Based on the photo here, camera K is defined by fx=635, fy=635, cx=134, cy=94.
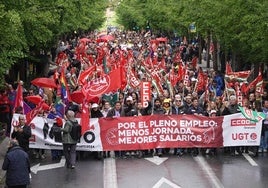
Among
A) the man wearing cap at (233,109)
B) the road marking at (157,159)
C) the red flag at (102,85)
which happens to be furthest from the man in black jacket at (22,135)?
the man wearing cap at (233,109)

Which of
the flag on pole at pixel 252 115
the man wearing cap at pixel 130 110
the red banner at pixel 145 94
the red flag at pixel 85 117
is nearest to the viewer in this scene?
the red flag at pixel 85 117

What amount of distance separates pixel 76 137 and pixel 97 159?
1.61 m

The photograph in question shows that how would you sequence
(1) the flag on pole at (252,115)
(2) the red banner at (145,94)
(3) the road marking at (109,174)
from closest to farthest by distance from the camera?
1. (3) the road marking at (109,174)
2. (1) the flag on pole at (252,115)
3. (2) the red banner at (145,94)

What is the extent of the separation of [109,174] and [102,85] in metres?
3.35

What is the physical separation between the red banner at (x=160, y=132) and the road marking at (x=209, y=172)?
642mm

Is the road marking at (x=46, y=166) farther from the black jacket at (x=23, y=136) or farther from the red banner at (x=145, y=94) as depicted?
the red banner at (x=145, y=94)

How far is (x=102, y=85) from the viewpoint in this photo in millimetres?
18156

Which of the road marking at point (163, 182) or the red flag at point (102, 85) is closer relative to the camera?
the road marking at point (163, 182)

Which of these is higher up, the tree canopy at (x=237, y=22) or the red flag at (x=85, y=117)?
the tree canopy at (x=237, y=22)

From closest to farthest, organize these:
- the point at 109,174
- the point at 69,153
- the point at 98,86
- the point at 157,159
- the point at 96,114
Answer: the point at 109,174 < the point at 69,153 < the point at 157,159 < the point at 96,114 < the point at 98,86

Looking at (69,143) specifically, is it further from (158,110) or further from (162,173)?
(158,110)

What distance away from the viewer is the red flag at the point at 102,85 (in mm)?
17906

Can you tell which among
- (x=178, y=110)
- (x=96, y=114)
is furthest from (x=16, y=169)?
(x=178, y=110)

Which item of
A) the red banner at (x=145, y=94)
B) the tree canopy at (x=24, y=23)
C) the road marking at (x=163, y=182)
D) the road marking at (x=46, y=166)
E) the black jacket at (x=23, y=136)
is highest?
the tree canopy at (x=24, y=23)
